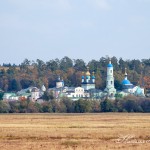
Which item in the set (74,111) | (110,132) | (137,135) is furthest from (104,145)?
(74,111)

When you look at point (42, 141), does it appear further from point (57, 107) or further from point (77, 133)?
point (57, 107)

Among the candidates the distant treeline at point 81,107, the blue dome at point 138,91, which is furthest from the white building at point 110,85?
the distant treeline at point 81,107

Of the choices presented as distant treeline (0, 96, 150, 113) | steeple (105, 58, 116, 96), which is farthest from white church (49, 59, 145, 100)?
distant treeline (0, 96, 150, 113)

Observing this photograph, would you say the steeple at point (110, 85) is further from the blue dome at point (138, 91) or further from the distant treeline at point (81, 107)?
the distant treeline at point (81, 107)

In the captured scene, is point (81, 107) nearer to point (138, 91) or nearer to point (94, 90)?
point (138, 91)

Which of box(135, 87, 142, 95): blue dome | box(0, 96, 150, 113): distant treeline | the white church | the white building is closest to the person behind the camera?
box(0, 96, 150, 113): distant treeline

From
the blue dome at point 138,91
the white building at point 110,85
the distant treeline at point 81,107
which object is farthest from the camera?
the white building at point 110,85

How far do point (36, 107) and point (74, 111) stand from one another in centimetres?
603

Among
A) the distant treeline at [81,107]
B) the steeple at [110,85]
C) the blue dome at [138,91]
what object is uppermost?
the steeple at [110,85]

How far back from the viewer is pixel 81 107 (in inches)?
5123

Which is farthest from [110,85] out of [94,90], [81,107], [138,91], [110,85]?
[81,107]

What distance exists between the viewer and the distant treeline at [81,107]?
12938 centimetres

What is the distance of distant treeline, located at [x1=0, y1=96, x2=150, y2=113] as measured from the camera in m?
129

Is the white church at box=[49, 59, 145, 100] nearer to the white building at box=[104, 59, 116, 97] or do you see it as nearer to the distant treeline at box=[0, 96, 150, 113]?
the white building at box=[104, 59, 116, 97]
